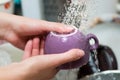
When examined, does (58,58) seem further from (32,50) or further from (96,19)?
(96,19)

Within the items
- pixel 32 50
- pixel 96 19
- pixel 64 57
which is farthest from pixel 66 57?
pixel 96 19

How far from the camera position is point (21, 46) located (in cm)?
78

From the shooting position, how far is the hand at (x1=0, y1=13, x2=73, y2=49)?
2.19 feet

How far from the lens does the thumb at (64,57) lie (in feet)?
1.86

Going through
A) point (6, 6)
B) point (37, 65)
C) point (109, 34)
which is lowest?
point (37, 65)

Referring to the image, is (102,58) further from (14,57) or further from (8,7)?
(8,7)

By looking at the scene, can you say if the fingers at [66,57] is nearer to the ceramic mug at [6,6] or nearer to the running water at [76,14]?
the running water at [76,14]

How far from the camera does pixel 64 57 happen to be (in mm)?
569

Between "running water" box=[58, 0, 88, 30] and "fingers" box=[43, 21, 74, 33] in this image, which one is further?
"running water" box=[58, 0, 88, 30]

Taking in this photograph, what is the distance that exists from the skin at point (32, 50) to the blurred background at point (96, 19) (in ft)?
0.47

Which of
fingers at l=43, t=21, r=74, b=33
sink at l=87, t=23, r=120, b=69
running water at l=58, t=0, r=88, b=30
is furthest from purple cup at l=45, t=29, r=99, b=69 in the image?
sink at l=87, t=23, r=120, b=69

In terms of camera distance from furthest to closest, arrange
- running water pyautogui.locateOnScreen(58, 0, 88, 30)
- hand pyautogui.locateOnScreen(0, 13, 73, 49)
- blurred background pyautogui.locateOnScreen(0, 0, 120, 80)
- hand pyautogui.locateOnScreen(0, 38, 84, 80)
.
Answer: blurred background pyautogui.locateOnScreen(0, 0, 120, 80), running water pyautogui.locateOnScreen(58, 0, 88, 30), hand pyautogui.locateOnScreen(0, 13, 73, 49), hand pyautogui.locateOnScreen(0, 38, 84, 80)

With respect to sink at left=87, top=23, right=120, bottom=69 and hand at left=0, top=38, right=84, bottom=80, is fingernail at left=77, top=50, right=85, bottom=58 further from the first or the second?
sink at left=87, top=23, right=120, bottom=69

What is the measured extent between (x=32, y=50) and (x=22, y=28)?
0.07 m
